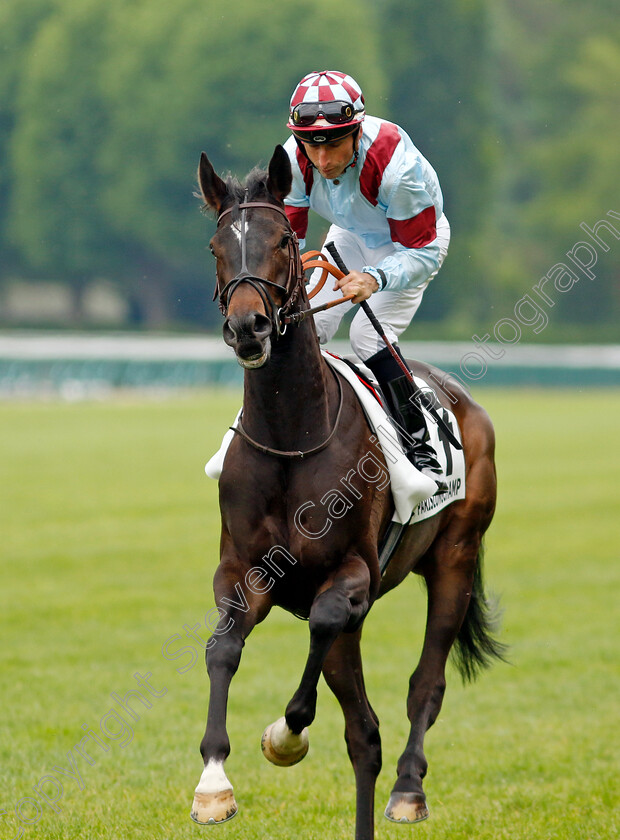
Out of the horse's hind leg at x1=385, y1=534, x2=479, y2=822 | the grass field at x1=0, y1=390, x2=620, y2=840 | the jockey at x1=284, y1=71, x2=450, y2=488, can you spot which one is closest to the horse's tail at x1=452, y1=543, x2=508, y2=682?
the horse's hind leg at x1=385, y1=534, x2=479, y2=822

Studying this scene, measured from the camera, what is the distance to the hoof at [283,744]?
455 centimetres

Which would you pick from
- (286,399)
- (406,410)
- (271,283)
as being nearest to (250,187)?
(271,283)

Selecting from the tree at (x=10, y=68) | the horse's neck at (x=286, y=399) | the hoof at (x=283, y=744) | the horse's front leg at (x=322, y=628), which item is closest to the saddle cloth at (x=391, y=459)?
the horse's neck at (x=286, y=399)

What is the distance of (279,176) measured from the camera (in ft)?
14.2

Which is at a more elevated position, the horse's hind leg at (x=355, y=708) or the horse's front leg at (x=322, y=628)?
the horse's front leg at (x=322, y=628)

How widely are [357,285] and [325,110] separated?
649 mm

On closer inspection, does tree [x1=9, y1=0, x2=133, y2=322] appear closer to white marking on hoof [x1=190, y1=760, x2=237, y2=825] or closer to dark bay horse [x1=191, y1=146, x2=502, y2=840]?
dark bay horse [x1=191, y1=146, x2=502, y2=840]

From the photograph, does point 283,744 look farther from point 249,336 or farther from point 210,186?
point 210,186

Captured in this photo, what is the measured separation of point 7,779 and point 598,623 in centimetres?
577

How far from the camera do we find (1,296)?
180ft

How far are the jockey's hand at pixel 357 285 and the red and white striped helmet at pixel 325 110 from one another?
52 centimetres

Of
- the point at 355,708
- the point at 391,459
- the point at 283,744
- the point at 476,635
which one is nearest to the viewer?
the point at 283,744

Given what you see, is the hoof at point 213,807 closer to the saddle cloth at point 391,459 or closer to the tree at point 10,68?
the saddle cloth at point 391,459

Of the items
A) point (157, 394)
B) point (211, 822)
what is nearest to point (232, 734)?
point (211, 822)
